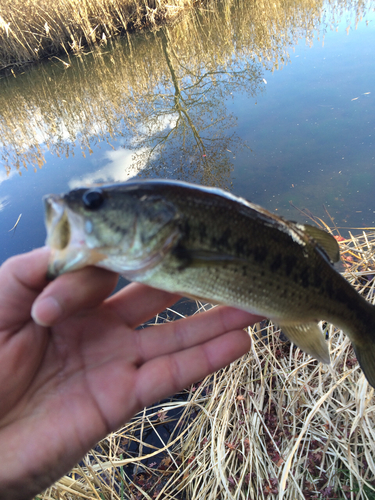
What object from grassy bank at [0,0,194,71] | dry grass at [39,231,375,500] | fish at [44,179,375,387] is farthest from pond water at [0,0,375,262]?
fish at [44,179,375,387]

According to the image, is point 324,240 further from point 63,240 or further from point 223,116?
point 223,116

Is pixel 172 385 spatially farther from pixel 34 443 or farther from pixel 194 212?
pixel 194 212

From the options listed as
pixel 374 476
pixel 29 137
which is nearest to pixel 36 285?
pixel 374 476

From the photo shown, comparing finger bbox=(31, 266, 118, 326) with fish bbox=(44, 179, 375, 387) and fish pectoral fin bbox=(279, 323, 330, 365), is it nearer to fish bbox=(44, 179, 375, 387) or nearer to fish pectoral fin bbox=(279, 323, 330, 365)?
fish bbox=(44, 179, 375, 387)

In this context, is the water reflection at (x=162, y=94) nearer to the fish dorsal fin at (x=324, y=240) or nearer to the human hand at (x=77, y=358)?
the fish dorsal fin at (x=324, y=240)

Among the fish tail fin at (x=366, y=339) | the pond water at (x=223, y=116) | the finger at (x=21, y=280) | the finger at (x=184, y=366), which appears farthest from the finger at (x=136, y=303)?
the pond water at (x=223, y=116)
